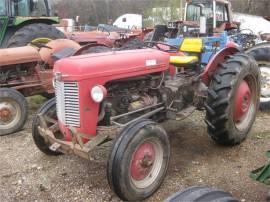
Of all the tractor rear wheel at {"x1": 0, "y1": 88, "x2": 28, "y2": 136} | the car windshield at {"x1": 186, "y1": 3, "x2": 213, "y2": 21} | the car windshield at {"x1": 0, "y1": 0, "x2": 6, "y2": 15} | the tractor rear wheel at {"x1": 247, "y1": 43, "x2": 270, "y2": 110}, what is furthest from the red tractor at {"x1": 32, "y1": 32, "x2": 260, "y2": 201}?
the car windshield at {"x1": 186, "y1": 3, "x2": 213, "y2": 21}

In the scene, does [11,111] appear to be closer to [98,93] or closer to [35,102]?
[35,102]

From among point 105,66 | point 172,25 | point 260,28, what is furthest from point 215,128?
point 260,28

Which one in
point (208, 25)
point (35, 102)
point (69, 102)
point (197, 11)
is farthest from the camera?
point (197, 11)

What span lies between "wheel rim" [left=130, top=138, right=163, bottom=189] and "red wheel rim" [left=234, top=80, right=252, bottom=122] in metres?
1.27

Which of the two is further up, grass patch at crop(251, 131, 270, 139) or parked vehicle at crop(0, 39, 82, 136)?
parked vehicle at crop(0, 39, 82, 136)

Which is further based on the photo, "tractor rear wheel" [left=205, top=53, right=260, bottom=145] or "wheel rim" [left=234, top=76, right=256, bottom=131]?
"wheel rim" [left=234, top=76, right=256, bottom=131]

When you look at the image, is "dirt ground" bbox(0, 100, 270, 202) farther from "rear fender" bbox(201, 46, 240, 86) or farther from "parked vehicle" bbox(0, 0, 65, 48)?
"parked vehicle" bbox(0, 0, 65, 48)

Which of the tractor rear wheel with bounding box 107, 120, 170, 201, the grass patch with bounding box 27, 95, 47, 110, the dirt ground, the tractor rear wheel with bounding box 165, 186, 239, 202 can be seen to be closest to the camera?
the tractor rear wheel with bounding box 165, 186, 239, 202

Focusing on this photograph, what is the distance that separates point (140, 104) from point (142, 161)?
0.67 m

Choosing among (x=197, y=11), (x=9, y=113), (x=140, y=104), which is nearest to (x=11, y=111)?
(x=9, y=113)

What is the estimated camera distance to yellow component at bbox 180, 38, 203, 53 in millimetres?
4651

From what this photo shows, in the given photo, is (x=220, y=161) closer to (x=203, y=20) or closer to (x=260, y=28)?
(x=203, y=20)

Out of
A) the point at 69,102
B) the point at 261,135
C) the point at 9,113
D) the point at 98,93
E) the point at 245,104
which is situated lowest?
the point at 261,135

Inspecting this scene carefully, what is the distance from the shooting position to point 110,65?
3490 millimetres
